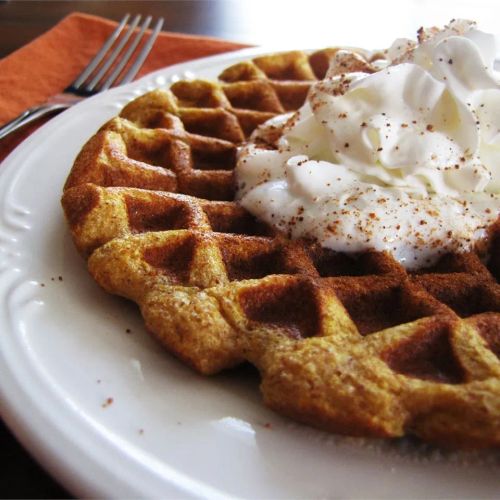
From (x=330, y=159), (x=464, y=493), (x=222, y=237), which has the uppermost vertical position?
(x=330, y=159)

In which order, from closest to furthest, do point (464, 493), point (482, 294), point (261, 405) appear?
point (464, 493)
point (261, 405)
point (482, 294)

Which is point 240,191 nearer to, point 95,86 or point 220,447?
point 220,447

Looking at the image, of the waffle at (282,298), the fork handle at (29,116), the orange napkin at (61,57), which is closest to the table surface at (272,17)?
the orange napkin at (61,57)

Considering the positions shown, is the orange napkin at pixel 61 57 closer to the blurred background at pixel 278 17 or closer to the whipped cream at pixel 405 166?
the blurred background at pixel 278 17

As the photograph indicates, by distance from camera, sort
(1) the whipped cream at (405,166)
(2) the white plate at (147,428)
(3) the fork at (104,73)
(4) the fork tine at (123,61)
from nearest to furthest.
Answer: (2) the white plate at (147,428) < (1) the whipped cream at (405,166) < (3) the fork at (104,73) < (4) the fork tine at (123,61)

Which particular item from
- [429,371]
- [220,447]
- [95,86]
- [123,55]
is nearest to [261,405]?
[220,447]

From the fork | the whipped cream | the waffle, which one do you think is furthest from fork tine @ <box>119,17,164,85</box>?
the whipped cream
